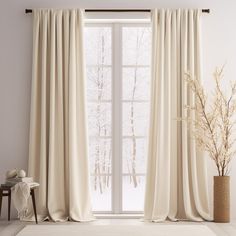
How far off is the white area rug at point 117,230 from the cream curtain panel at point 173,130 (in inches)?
20.5

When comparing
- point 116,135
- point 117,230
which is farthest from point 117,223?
point 116,135

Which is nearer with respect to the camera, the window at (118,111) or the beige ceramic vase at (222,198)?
the beige ceramic vase at (222,198)

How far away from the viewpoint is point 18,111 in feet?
19.9

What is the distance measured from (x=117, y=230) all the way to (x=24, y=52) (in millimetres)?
2477

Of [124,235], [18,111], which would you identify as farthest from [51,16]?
[124,235]

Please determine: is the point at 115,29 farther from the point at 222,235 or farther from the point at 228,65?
the point at 222,235

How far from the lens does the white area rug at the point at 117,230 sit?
4980 millimetres

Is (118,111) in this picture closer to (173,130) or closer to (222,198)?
(173,130)

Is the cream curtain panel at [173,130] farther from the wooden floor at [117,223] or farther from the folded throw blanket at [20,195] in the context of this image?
the folded throw blanket at [20,195]

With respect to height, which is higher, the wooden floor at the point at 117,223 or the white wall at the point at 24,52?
the white wall at the point at 24,52

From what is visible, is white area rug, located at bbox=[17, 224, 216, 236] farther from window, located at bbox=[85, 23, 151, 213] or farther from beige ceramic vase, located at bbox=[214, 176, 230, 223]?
window, located at bbox=[85, 23, 151, 213]

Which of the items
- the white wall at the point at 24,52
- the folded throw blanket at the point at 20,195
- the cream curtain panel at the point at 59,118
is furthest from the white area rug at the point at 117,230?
the white wall at the point at 24,52

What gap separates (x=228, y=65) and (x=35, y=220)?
9.84 ft

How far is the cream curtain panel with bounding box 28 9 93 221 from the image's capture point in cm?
587
